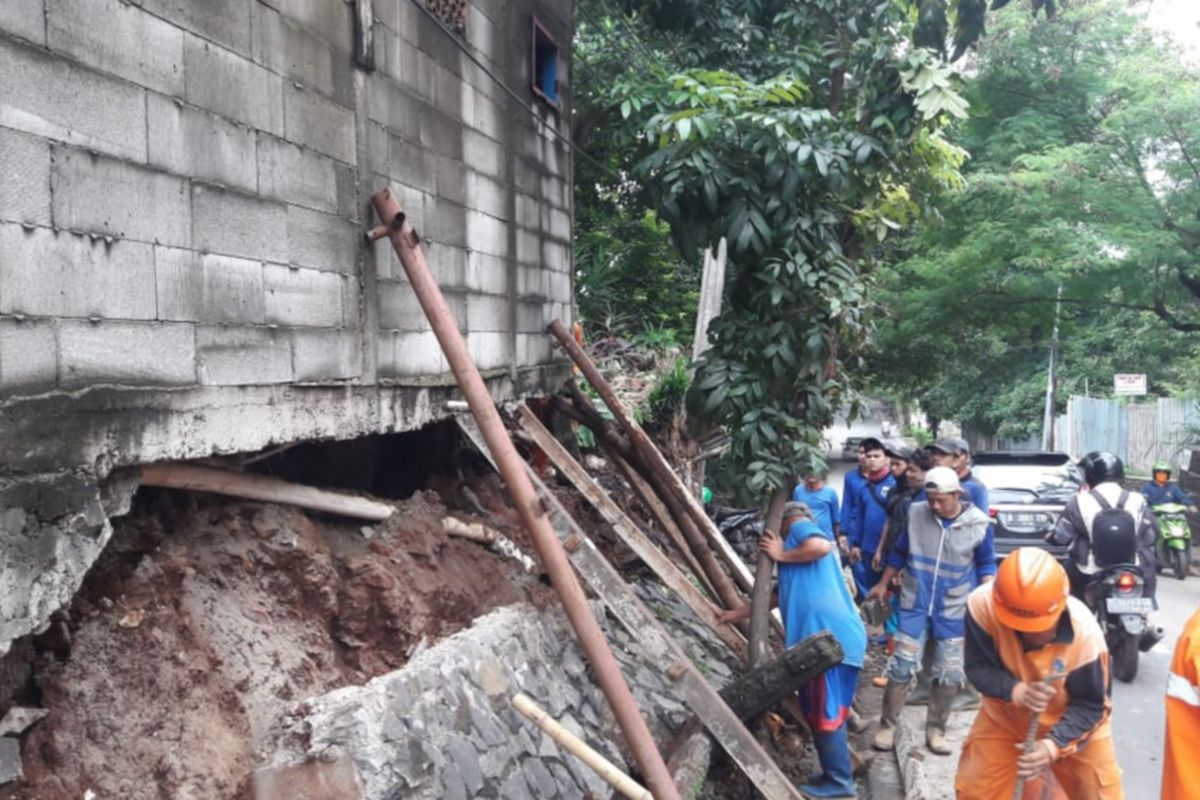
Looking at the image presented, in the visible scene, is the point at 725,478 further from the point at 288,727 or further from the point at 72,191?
the point at 72,191

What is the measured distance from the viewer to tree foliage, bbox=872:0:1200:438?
39.8ft

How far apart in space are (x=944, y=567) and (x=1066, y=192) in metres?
8.60

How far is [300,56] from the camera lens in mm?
3543

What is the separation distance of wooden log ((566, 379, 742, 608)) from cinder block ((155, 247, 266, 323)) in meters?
3.73

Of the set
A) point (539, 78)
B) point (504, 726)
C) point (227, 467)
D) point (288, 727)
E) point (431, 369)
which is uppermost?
point (539, 78)

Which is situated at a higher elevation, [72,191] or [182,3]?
[182,3]

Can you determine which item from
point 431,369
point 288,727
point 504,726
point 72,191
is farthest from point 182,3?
point 504,726

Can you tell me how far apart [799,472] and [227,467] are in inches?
140

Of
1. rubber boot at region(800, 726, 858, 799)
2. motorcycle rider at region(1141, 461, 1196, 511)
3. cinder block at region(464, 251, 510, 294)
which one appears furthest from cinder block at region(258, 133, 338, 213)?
motorcycle rider at region(1141, 461, 1196, 511)

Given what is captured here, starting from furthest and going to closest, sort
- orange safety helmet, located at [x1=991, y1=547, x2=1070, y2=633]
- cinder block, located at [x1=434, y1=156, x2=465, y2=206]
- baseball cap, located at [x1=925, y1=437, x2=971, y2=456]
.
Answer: baseball cap, located at [x1=925, y1=437, x2=971, y2=456]
cinder block, located at [x1=434, y1=156, x2=465, y2=206]
orange safety helmet, located at [x1=991, y1=547, x2=1070, y2=633]

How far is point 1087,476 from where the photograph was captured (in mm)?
7258

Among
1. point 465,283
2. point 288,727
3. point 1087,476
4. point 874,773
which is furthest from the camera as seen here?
point 1087,476

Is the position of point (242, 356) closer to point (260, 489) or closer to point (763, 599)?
point (260, 489)

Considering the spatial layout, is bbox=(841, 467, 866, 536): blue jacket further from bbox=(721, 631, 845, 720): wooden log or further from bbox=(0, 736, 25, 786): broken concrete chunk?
bbox=(0, 736, 25, 786): broken concrete chunk
